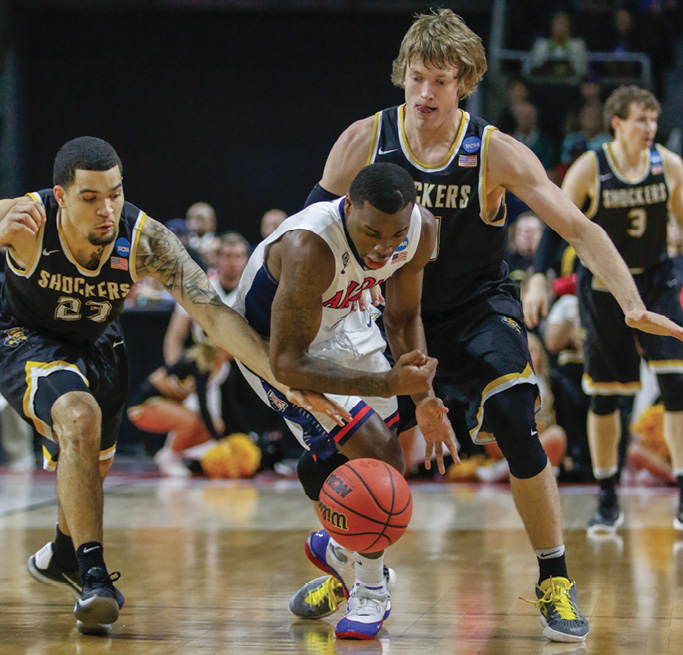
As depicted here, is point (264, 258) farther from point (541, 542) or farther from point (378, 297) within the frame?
point (541, 542)

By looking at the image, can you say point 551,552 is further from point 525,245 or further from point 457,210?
point 525,245

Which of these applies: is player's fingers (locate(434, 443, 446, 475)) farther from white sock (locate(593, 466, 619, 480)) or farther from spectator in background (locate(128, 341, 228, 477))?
spectator in background (locate(128, 341, 228, 477))

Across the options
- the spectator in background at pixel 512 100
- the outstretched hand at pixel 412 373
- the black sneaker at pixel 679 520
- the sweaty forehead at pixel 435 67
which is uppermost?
the spectator in background at pixel 512 100

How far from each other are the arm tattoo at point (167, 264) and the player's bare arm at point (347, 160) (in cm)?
65

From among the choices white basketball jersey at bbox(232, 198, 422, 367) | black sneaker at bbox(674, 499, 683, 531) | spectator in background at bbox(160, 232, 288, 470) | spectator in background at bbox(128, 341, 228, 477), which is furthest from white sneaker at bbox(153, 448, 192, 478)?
white basketball jersey at bbox(232, 198, 422, 367)

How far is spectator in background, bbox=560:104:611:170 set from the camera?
11.2 metres

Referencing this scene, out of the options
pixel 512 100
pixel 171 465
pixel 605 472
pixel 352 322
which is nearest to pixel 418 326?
pixel 352 322

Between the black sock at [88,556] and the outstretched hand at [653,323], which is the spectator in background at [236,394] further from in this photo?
the outstretched hand at [653,323]

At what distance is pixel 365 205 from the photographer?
3.47m

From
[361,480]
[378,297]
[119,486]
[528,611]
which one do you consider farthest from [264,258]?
[119,486]

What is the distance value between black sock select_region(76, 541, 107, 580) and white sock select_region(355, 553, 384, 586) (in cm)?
95

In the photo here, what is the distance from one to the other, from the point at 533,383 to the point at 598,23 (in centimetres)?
1058

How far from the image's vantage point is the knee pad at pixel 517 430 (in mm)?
3795

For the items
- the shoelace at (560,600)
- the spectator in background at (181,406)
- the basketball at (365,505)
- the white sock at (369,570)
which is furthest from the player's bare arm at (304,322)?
the spectator in background at (181,406)
